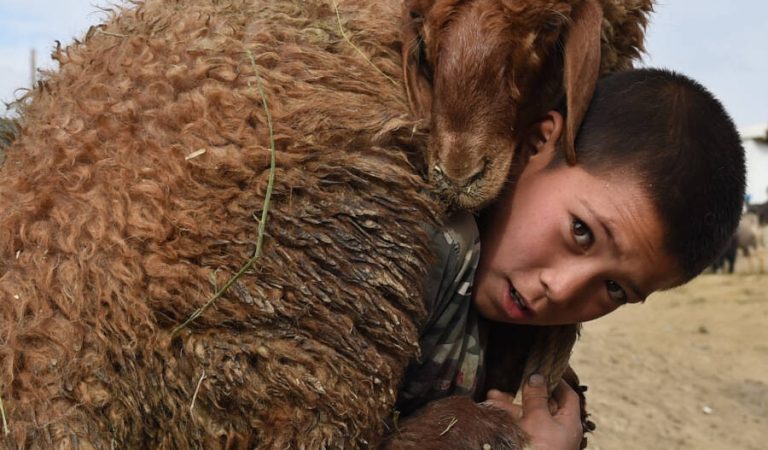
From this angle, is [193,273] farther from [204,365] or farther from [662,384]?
[662,384]

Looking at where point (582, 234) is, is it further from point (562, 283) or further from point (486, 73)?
point (486, 73)

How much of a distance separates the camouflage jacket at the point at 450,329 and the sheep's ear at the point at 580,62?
395 mm

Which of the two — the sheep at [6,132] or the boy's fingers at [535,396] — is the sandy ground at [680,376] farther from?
the sheep at [6,132]

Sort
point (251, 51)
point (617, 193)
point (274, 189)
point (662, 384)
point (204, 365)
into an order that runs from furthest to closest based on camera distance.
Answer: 1. point (662, 384)
2. point (617, 193)
3. point (251, 51)
4. point (274, 189)
5. point (204, 365)

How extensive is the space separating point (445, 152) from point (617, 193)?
543mm

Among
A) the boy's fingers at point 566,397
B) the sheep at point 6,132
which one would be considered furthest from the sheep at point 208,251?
the boy's fingers at point 566,397

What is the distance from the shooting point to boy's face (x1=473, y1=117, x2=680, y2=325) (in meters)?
2.40

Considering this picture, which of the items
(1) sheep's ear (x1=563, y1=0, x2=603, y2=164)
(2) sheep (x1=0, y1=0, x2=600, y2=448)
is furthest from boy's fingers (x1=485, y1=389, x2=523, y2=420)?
(1) sheep's ear (x1=563, y1=0, x2=603, y2=164)

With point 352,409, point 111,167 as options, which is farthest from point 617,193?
point 111,167

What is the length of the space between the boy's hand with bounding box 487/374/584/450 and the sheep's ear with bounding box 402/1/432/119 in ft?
3.13

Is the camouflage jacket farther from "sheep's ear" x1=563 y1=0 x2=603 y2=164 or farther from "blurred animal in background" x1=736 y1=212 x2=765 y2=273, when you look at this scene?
"blurred animal in background" x1=736 y1=212 x2=765 y2=273

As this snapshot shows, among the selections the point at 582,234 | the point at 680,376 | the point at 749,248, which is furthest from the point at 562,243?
the point at 749,248

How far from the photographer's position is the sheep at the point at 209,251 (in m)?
1.86

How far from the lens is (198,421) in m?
1.89
